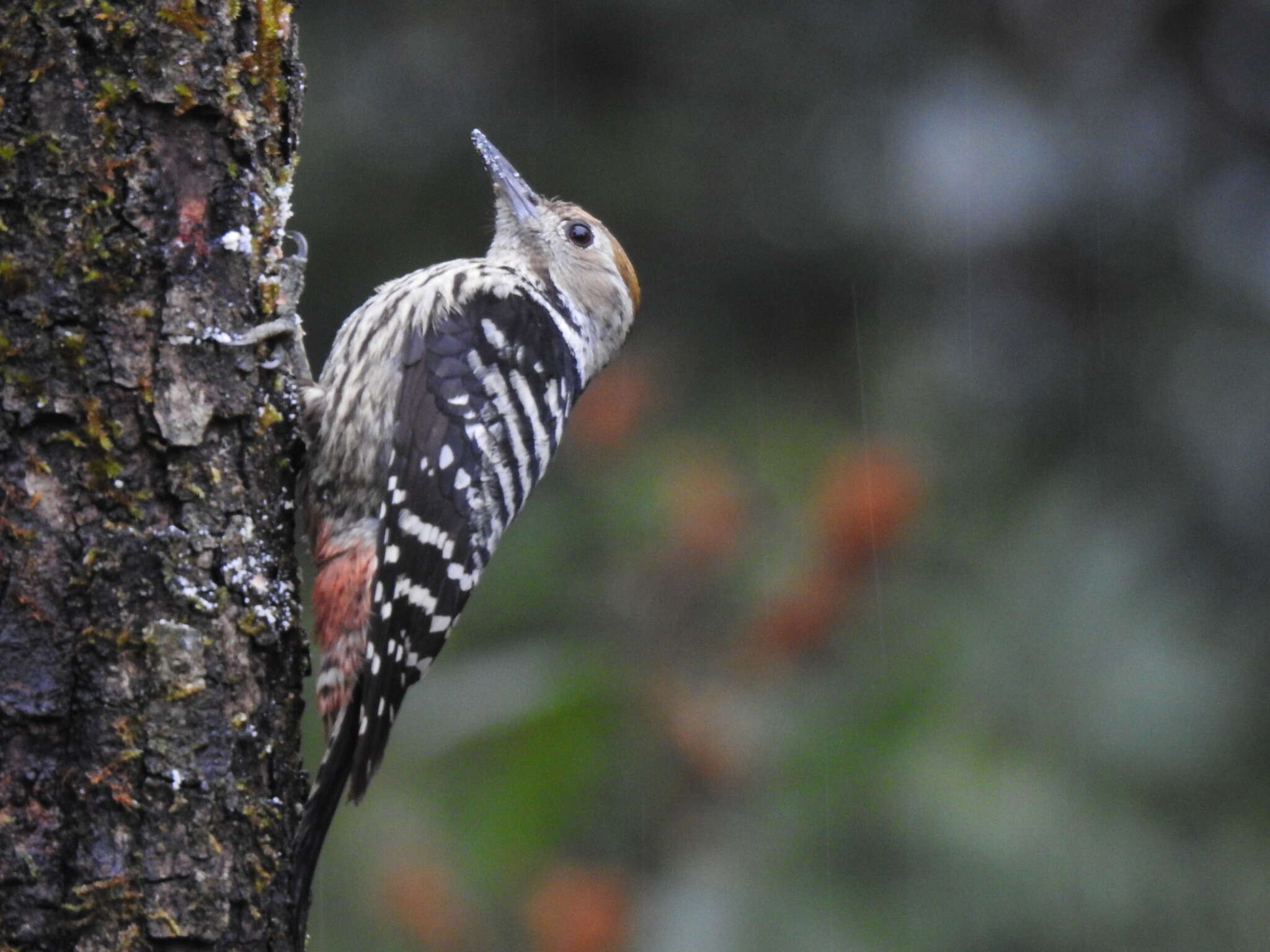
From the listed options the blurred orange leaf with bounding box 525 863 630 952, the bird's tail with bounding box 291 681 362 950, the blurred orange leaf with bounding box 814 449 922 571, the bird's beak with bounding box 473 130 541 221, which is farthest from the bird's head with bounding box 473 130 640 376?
the bird's tail with bounding box 291 681 362 950

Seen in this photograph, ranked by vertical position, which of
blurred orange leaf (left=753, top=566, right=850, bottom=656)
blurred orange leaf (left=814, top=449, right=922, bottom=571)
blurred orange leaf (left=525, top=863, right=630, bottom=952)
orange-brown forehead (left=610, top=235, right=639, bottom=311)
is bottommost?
blurred orange leaf (left=525, top=863, right=630, bottom=952)

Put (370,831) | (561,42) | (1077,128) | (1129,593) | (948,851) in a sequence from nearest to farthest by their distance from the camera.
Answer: (948,851) < (1129,593) < (370,831) < (1077,128) < (561,42)

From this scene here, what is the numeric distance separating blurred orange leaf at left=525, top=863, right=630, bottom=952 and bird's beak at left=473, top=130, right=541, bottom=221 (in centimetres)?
175

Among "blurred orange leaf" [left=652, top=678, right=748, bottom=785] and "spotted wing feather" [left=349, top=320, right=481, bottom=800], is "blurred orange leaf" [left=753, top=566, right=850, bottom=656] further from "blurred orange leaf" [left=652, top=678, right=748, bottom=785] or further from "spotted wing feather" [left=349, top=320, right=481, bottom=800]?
"spotted wing feather" [left=349, top=320, right=481, bottom=800]

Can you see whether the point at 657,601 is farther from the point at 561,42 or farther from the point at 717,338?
the point at 561,42

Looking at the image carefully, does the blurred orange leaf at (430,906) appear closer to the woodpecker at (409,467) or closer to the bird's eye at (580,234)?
the woodpecker at (409,467)

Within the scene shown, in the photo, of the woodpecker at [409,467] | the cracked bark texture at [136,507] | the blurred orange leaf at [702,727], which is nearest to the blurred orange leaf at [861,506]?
the blurred orange leaf at [702,727]

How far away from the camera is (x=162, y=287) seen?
2.31m

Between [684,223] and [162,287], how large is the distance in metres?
2.78

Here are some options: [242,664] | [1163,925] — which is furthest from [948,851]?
[242,664]

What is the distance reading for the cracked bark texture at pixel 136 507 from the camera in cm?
207

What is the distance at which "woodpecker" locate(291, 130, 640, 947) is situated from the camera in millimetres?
3018

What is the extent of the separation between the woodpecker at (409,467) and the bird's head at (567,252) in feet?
1.37

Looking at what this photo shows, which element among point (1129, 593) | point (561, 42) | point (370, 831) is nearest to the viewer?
point (1129, 593)
